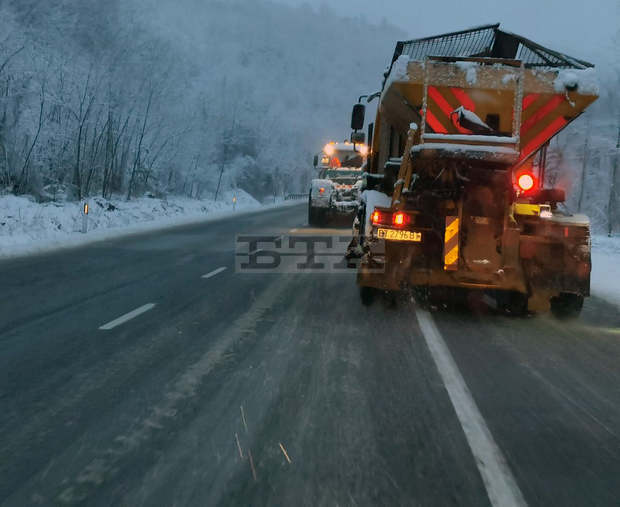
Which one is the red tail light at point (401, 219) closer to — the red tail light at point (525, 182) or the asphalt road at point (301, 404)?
the asphalt road at point (301, 404)

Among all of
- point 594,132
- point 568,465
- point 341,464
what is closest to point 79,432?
point 341,464

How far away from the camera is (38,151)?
86.6 feet

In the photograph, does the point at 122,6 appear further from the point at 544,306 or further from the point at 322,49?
the point at 322,49

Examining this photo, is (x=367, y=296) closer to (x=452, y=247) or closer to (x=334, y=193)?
(x=452, y=247)

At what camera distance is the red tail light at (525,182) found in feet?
24.6

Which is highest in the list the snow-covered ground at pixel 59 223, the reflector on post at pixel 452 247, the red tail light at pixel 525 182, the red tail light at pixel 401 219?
the red tail light at pixel 525 182

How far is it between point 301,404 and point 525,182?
4.69m

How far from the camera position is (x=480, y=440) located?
3652 mm

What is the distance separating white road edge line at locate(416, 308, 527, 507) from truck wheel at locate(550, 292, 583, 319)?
259 cm

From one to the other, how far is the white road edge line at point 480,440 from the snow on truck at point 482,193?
178 centimetres

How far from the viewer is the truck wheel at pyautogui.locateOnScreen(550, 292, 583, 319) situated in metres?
7.60

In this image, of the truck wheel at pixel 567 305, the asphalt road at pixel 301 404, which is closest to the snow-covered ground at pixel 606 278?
the truck wheel at pixel 567 305

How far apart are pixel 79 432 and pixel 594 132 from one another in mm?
46312

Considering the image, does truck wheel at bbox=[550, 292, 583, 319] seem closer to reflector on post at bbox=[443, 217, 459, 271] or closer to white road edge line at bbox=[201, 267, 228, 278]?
reflector on post at bbox=[443, 217, 459, 271]
